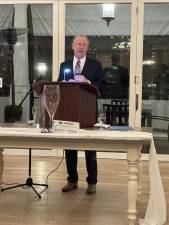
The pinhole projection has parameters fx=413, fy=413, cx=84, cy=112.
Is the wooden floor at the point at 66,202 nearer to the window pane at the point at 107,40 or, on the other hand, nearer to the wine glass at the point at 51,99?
the wine glass at the point at 51,99

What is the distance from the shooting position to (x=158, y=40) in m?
5.93

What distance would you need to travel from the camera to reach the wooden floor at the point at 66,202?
119 inches

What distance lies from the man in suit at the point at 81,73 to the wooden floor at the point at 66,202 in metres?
0.12

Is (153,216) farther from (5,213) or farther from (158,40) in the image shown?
(158,40)

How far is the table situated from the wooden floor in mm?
363

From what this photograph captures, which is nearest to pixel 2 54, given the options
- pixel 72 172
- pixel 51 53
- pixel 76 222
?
pixel 51 53

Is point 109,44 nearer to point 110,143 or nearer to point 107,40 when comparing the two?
point 107,40

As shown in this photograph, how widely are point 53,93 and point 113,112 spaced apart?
11.1ft

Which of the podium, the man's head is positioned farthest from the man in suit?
the podium

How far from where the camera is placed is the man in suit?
3395 millimetres

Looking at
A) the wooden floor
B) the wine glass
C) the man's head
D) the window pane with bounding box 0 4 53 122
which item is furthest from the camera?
the window pane with bounding box 0 4 53 122

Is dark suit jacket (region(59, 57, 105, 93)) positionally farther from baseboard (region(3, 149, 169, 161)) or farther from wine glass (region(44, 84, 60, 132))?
baseboard (region(3, 149, 169, 161))

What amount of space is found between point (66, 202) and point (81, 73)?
1.10 metres

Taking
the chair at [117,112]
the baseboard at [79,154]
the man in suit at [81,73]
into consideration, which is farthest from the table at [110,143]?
the chair at [117,112]
